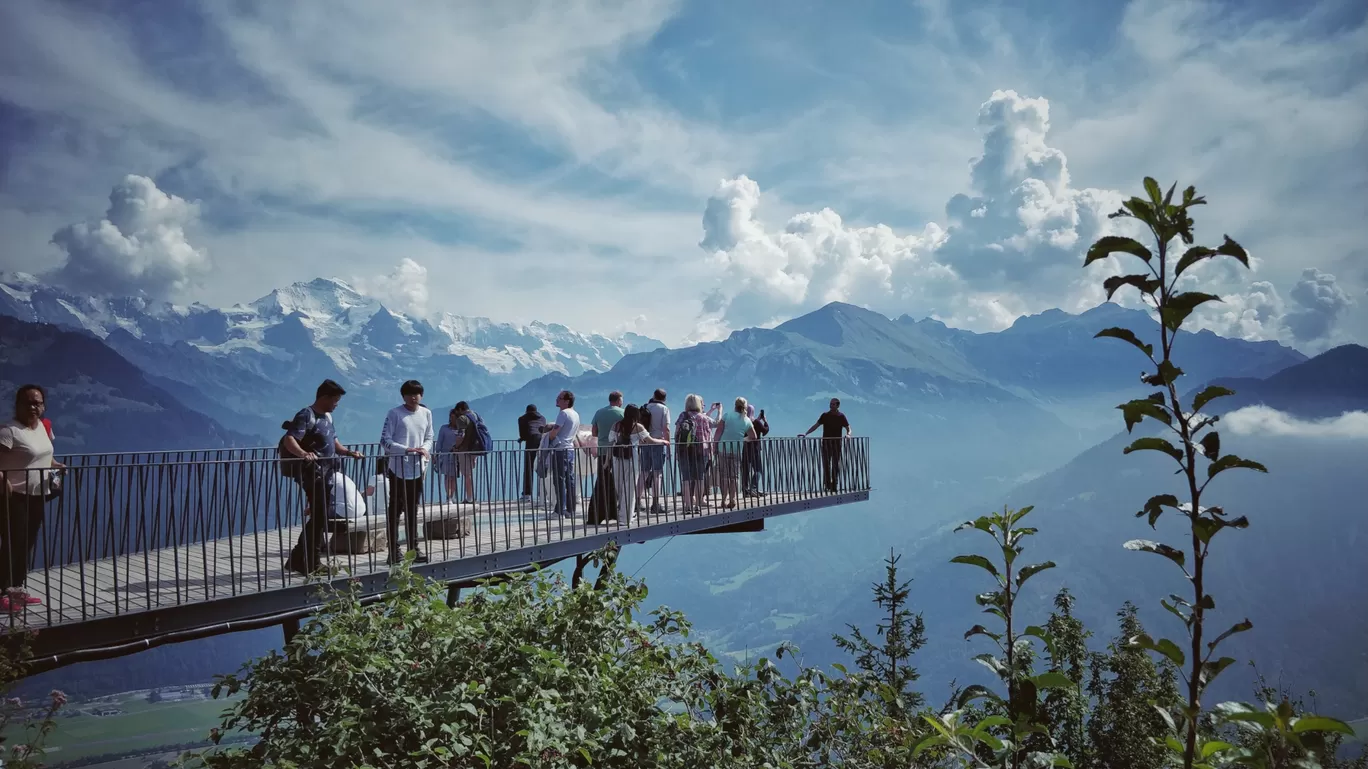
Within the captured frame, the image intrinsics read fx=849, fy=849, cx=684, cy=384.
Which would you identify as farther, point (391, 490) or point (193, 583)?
point (391, 490)

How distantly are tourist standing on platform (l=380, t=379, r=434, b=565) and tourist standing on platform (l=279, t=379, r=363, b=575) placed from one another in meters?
0.53

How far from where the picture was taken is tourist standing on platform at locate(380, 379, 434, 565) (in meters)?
9.37

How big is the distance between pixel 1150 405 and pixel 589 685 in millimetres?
3093

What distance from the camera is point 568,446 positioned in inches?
527

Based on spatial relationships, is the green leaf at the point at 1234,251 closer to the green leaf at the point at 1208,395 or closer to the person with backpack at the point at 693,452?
the green leaf at the point at 1208,395

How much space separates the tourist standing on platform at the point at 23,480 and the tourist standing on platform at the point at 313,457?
195cm

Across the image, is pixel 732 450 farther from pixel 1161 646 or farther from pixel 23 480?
pixel 1161 646

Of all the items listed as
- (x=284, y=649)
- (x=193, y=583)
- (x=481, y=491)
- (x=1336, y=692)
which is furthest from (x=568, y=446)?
(x=1336, y=692)

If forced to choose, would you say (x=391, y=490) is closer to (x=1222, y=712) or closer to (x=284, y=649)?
(x=284, y=649)

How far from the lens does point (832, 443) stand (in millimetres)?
18219

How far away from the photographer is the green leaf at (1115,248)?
1993 millimetres

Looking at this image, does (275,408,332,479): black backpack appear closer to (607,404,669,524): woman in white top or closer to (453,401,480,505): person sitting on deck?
(453,401,480,505): person sitting on deck

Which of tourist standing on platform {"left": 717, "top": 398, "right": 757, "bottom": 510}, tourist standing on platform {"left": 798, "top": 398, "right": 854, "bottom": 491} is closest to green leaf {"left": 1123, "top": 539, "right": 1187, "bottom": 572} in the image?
tourist standing on platform {"left": 717, "top": 398, "right": 757, "bottom": 510}

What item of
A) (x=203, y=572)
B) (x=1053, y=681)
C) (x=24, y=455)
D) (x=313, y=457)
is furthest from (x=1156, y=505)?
(x=203, y=572)
